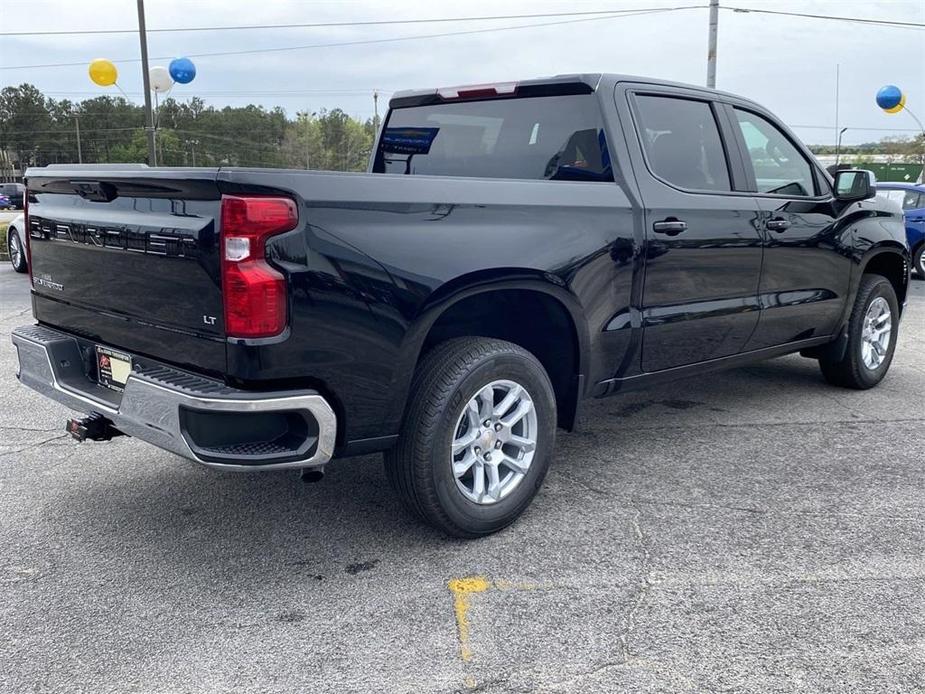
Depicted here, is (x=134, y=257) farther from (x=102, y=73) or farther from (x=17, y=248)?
(x=102, y=73)

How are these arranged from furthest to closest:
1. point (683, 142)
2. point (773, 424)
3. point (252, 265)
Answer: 1. point (773, 424)
2. point (683, 142)
3. point (252, 265)

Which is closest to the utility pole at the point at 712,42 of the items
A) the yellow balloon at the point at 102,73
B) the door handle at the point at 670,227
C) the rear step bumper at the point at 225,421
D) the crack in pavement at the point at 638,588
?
the yellow balloon at the point at 102,73

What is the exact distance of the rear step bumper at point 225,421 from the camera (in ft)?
9.20

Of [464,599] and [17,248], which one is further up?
[17,248]

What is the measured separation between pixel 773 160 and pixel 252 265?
3.44 meters

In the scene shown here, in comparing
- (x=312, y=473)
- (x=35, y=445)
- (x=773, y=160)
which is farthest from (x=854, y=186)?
(x=35, y=445)

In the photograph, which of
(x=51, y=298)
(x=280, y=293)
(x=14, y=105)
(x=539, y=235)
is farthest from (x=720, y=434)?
(x=14, y=105)

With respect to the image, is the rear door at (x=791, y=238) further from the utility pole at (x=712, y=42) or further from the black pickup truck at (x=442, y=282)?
the utility pole at (x=712, y=42)

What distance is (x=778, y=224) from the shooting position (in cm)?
480

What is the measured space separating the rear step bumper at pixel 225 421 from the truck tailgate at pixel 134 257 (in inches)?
5.3

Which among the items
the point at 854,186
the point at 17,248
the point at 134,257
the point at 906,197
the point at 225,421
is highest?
the point at 854,186

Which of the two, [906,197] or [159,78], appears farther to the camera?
[159,78]

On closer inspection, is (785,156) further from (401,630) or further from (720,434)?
(401,630)

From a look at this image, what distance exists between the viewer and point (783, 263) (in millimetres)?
4887
